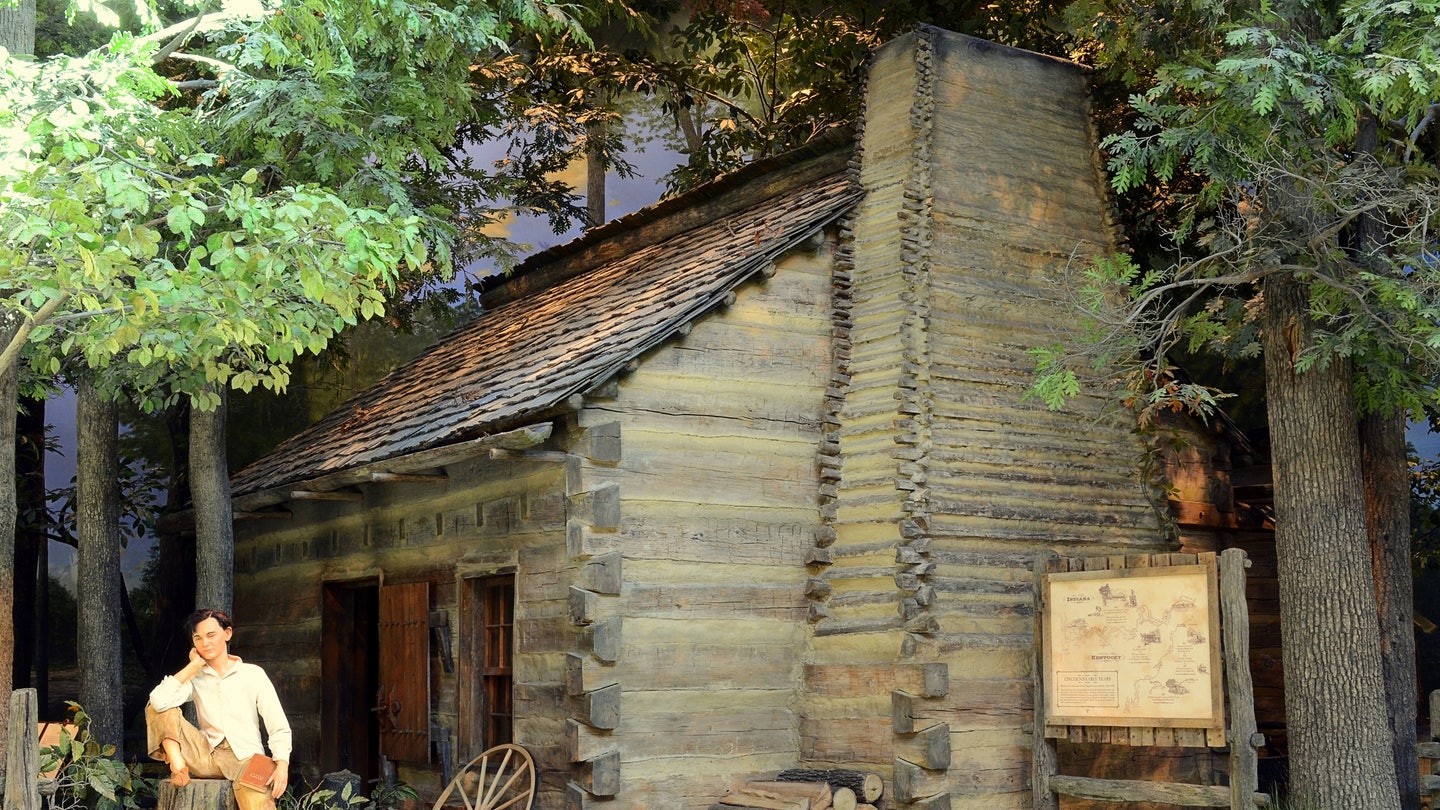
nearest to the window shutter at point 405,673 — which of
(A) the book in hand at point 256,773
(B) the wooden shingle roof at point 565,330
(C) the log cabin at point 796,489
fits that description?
(C) the log cabin at point 796,489

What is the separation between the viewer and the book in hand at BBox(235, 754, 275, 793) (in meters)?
6.54

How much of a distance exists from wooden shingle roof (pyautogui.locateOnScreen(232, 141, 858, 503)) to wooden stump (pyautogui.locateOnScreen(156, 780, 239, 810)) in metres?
3.45

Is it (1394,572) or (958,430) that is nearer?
(958,430)

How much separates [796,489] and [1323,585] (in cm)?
380

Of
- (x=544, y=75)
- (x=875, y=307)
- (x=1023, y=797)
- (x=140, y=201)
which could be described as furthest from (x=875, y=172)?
(x=544, y=75)

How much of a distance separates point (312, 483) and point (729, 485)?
4.05 metres

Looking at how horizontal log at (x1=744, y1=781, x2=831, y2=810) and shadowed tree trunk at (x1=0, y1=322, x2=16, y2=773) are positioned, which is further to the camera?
horizontal log at (x1=744, y1=781, x2=831, y2=810)

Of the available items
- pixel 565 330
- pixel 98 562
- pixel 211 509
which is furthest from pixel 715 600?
pixel 98 562

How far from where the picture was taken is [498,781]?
10.2 m

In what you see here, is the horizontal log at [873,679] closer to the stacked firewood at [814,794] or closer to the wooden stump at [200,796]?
the stacked firewood at [814,794]

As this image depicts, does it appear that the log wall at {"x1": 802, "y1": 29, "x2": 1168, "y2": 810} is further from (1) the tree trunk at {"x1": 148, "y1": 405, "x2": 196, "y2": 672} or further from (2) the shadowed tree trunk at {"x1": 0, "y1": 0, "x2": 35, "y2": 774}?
(1) the tree trunk at {"x1": 148, "y1": 405, "x2": 196, "y2": 672}

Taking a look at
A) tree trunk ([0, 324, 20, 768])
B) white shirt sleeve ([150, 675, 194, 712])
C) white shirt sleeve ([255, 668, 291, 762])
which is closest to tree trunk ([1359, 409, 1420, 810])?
white shirt sleeve ([255, 668, 291, 762])

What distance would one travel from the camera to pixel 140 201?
7.29 meters

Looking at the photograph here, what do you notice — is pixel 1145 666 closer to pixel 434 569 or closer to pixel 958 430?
pixel 958 430
